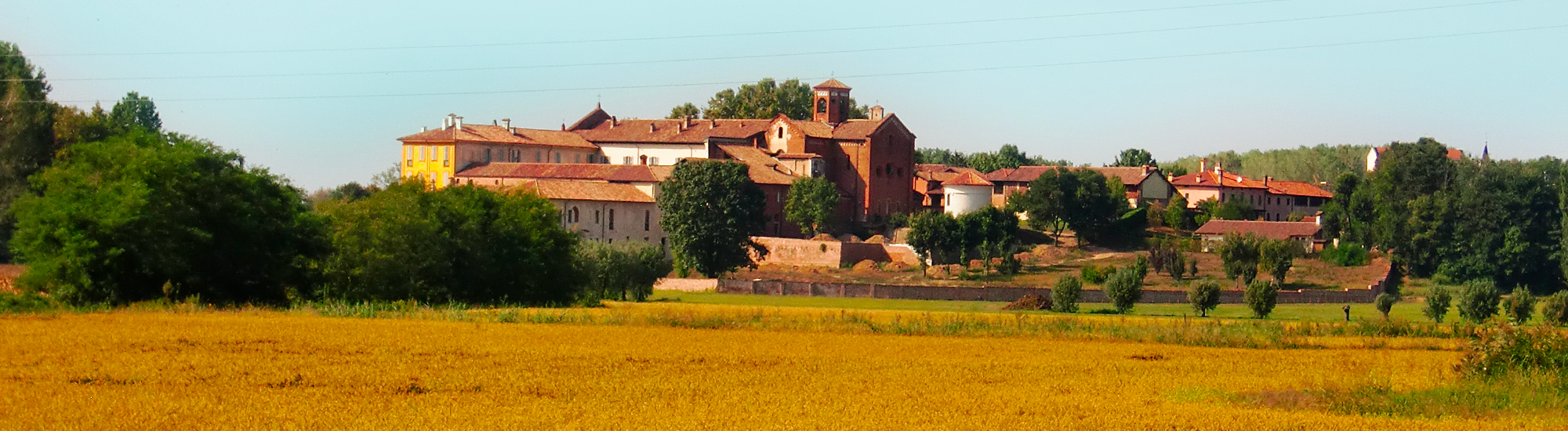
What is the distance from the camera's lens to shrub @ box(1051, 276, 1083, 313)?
173ft

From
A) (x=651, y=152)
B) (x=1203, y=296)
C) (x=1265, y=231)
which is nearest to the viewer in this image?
(x=1203, y=296)

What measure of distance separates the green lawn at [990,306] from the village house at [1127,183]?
39.1 meters

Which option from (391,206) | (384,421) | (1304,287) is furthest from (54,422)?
(1304,287)

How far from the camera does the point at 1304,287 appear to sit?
71.6 metres

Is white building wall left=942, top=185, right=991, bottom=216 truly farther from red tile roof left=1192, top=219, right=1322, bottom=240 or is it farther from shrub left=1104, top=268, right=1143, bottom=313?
shrub left=1104, top=268, right=1143, bottom=313

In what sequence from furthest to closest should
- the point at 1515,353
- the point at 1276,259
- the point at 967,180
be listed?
the point at 967,180
the point at 1276,259
the point at 1515,353

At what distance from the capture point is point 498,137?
10100cm

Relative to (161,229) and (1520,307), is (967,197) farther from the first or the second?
(161,229)

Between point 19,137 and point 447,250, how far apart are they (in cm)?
3043

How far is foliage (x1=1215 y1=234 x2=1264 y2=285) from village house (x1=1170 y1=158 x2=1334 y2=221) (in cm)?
2936

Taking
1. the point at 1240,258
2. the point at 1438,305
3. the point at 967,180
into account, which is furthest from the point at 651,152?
the point at 1438,305

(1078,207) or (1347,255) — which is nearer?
(1347,255)

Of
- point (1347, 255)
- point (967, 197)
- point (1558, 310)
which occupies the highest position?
point (967, 197)

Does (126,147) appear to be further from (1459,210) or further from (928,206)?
(928,206)
